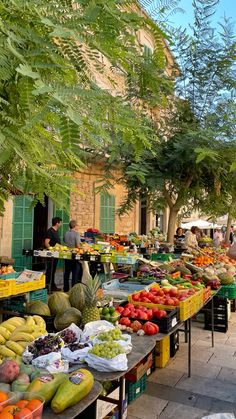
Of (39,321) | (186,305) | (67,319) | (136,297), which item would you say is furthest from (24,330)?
(186,305)

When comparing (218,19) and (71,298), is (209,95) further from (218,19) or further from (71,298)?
(71,298)

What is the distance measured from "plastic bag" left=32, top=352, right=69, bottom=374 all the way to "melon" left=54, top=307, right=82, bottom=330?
0.95 metres

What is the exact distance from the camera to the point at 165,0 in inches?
81.8

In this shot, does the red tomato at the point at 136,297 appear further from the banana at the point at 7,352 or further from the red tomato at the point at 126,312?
the banana at the point at 7,352

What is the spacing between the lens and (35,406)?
6.01ft

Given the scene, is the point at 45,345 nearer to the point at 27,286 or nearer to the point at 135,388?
the point at 135,388

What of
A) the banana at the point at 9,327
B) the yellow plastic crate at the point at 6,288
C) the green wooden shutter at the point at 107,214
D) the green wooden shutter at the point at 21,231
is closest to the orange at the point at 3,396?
the banana at the point at 9,327

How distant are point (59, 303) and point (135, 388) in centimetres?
122

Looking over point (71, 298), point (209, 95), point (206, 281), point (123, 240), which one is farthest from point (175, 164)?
point (123, 240)

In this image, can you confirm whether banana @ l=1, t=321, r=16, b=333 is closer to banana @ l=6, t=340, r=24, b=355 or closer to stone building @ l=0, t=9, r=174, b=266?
banana @ l=6, t=340, r=24, b=355

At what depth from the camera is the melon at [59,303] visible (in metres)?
3.89

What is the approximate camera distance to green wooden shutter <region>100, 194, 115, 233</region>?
14078 millimetres

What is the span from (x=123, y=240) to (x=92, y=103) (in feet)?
33.1

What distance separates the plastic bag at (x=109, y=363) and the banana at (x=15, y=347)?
58cm
